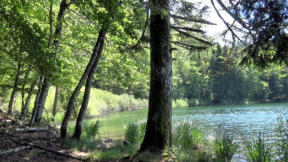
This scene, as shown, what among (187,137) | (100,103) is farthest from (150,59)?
(100,103)

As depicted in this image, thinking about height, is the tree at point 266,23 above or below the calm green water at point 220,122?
above

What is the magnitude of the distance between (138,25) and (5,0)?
3508 millimetres

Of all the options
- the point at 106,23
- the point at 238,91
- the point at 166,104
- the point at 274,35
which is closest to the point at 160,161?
the point at 166,104

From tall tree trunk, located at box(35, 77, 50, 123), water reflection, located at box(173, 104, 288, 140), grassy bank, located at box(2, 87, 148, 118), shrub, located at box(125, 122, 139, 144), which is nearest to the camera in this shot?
shrub, located at box(125, 122, 139, 144)

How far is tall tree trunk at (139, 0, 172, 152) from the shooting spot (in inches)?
184

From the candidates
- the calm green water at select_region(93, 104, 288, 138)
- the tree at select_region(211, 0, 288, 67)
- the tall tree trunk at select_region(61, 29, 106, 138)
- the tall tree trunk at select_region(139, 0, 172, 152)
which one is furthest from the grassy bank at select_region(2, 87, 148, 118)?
the tree at select_region(211, 0, 288, 67)

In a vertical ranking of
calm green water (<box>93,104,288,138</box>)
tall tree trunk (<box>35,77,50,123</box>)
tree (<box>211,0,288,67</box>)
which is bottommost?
calm green water (<box>93,104,288,138</box>)

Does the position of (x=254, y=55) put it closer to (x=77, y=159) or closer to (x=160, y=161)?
(x=160, y=161)

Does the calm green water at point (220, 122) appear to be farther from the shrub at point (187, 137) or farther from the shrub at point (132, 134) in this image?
the shrub at point (187, 137)

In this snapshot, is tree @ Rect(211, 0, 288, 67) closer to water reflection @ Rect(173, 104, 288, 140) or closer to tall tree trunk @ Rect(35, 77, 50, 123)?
water reflection @ Rect(173, 104, 288, 140)

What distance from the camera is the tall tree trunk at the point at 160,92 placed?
468 centimetres

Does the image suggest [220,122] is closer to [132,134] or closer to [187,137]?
[187,137]

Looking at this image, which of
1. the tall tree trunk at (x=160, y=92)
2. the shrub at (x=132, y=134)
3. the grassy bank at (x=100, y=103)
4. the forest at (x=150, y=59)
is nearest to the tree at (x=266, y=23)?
the forest at (x=150, y=59)

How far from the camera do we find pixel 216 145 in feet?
19.4
